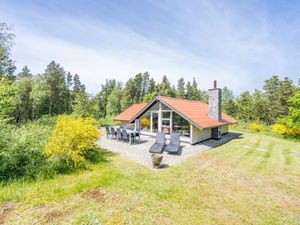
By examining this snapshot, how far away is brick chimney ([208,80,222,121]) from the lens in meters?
14.0

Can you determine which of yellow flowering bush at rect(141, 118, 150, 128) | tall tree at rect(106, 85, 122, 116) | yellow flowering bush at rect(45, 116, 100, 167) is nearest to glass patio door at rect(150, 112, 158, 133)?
yellow flowering bush at rect(141, 118, 150, 128)

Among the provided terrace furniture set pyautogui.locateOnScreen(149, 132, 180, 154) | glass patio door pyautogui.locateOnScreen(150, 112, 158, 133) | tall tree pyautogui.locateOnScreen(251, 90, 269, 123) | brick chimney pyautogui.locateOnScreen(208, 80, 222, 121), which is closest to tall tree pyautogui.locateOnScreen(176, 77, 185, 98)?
tall tree pyautogui.locateOnScreen(251, 90, 269, 123)

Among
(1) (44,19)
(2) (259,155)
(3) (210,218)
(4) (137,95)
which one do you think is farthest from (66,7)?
(4) (137,95)

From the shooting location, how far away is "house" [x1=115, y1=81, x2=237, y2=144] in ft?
39.3

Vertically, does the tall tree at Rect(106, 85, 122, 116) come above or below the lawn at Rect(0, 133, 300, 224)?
above

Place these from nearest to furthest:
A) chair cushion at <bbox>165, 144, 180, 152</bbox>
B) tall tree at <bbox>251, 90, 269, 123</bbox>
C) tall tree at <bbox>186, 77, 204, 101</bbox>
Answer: chair cushion at <bbox>165, 144, 180, 152</bbox>
tall tree at <bbox>251, 90, 269, 123</bbox>
tall tree at <bbox>186, 77, 204, 101</bbox>

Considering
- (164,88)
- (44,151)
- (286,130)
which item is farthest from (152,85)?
(44,151)

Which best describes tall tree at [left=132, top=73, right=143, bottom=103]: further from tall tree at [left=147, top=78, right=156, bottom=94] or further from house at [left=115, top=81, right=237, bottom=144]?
house at [left=115, top=81, right=237, bottom=144]

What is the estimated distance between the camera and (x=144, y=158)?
887 centimetres

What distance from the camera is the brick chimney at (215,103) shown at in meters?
14.0

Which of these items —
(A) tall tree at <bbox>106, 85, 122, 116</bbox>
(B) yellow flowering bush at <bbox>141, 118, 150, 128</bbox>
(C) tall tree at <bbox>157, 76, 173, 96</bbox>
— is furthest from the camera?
(A) tall tree at <bbox>106, 85, 122, 116</bbox>

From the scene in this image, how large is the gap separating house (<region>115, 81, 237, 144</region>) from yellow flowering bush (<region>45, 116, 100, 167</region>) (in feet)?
22.7

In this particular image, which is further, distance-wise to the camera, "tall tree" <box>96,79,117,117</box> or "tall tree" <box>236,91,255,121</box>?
"tall tree" <box>96,79,117,117</box>

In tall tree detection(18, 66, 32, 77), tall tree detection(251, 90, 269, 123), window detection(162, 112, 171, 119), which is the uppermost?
tall tree detection(18, 66, 32, 77)
